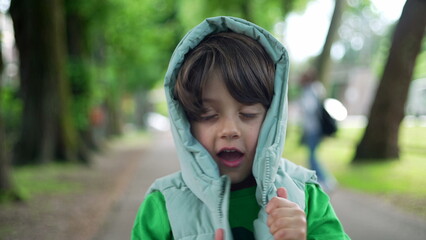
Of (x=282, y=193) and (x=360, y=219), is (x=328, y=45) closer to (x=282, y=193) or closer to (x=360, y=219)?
(x=360, y=219)

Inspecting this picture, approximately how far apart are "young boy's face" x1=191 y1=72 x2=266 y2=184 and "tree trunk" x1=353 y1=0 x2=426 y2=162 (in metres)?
8.27

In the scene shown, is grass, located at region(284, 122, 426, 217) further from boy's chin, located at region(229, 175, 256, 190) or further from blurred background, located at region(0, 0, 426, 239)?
boy's chin, located at region(229, 175, 256, 190)

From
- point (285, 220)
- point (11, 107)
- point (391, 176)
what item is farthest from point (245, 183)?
point (11, 107)

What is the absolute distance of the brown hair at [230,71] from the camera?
5.33 feet

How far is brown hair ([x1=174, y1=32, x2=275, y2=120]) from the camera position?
1624mm

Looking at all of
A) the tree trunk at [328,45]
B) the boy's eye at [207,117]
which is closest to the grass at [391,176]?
the tree trunk at [328,45]

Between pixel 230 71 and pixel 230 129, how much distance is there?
21 cm

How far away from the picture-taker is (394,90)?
31.9 ft

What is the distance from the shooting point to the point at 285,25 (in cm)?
1836

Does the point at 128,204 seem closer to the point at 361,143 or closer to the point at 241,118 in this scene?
the point at 361,143

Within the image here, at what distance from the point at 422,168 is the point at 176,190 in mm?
8519

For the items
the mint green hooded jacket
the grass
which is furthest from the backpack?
the mint green hooded jacket

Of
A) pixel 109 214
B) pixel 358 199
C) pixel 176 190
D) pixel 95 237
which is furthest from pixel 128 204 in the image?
pixel 176 190

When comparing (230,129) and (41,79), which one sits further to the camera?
(41,79)
